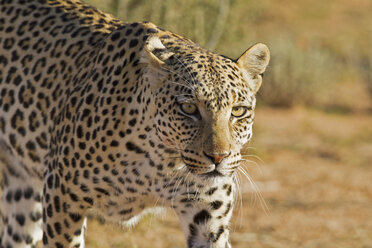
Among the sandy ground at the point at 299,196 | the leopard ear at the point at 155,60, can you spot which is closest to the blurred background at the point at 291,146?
the sandy ground at the point at 299,196

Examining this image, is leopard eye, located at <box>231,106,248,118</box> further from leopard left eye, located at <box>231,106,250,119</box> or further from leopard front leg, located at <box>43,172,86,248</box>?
leopard front leg, located at <box>43,172,86,248</box>

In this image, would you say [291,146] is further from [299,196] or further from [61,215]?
[61,215]

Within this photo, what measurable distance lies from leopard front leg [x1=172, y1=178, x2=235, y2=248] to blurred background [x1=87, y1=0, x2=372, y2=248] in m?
0.29

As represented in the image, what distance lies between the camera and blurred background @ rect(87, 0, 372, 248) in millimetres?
6832

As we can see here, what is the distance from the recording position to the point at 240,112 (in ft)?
11.7

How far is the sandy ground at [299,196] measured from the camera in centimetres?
666

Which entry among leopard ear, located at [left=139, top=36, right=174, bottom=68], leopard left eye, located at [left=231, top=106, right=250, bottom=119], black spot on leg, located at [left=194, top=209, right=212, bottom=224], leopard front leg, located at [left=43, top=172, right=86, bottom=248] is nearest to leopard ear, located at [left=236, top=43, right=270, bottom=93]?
leopard left eye, located at [left=231, top=106, right=250, bottom=119]

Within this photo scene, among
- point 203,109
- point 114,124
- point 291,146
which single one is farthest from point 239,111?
point 291,146

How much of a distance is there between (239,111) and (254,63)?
0.40 m

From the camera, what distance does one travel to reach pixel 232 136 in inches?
139

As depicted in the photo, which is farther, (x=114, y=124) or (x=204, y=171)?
(x=114, y=124)

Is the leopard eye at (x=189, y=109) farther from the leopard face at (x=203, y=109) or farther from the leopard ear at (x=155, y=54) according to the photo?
the leopard ear at (x=155, y=54)

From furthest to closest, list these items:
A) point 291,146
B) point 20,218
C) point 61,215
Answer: point 291,146
point 20,218
point 61,215

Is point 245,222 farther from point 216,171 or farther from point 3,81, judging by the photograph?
point 216,171
